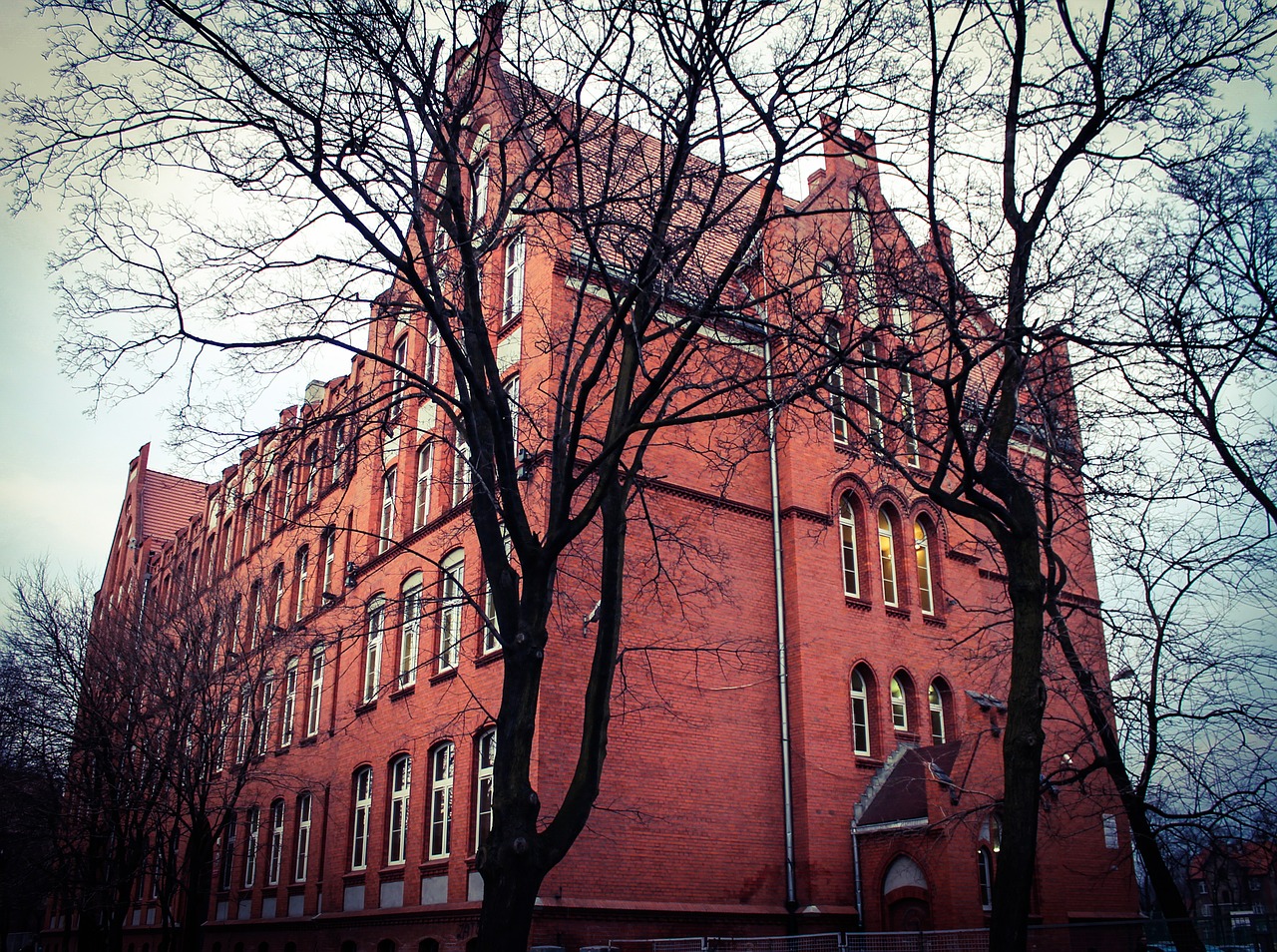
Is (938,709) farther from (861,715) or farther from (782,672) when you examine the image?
(782,672)

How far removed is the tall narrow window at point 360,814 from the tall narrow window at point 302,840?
2.55 m

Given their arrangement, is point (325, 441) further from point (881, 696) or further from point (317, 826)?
point (317, 826)

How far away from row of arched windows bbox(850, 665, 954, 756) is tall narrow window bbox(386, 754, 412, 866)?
27.6 feet

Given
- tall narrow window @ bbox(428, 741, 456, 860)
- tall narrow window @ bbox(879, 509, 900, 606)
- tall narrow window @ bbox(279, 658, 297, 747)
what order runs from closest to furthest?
tall narrow window @ bbox(428, 741, 456, 860) < tall narrow window @ bbox(879, 509, 900, 606) < tall narrow window @ bbox(279, 658, 297, 747)

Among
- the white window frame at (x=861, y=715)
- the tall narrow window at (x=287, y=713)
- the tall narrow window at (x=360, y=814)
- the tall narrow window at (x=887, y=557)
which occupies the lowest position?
the tall narrow window at (x=360, y=814)

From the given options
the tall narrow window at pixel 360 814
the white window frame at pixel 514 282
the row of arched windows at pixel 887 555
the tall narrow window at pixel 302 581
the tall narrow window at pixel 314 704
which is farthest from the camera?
the tall narrow window at pixel 302 581

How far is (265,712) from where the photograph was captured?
74.0ft

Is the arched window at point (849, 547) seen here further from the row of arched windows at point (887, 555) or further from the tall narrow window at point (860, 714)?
the tall narrow window at point (860, 714)

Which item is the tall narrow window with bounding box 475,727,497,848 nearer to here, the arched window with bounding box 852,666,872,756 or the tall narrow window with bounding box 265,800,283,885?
the arched window with bounding box 852,666,872,756


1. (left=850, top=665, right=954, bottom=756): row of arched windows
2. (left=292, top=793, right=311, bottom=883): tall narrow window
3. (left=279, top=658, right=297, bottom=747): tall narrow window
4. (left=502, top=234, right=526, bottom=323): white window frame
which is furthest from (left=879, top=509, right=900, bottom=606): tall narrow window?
(left=279, top=658, right=297, bottom=747): tall narrow window

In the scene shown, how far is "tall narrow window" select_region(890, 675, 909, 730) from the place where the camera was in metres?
20.9

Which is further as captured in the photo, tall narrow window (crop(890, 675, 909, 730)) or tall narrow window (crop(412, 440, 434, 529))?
tall narrow window (crop(412, 440, 434, 529))

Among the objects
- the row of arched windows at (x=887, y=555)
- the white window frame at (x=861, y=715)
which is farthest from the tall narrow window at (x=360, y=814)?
the row of arched windows at (x=887, y=555)

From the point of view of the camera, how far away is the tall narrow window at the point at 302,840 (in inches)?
959
